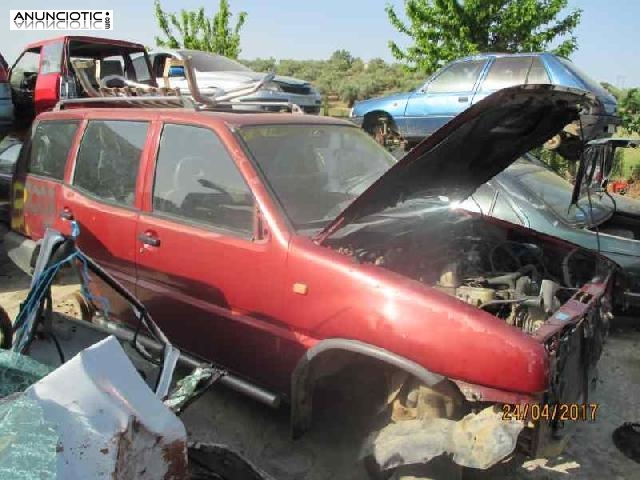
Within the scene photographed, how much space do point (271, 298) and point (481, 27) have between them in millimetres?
10961

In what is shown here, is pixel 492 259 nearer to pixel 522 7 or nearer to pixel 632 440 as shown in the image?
pixel 632 440

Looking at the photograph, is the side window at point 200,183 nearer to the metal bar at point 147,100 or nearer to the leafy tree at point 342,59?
the metal bar at point 147,100

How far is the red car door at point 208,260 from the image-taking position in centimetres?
297

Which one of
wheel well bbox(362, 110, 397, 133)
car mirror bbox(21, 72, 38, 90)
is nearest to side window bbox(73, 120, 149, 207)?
car mirror bbox(21, 72, 38, 90)

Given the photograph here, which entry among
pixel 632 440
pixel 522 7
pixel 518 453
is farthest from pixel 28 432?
pixel 522 7

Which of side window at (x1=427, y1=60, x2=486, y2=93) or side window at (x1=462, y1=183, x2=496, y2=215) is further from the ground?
side window at (x1=427, y1=60, x2=486, y2=93)

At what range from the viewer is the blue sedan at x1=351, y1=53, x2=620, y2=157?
25.8 ft

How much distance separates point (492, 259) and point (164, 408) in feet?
7.79

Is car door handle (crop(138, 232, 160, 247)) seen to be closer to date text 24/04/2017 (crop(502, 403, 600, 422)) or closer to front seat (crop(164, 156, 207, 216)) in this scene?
front seat (crop(164, 156, 207, 216))

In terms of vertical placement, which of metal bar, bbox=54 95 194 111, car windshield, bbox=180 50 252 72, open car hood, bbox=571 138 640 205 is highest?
car windshield, bbox=180 50 252 72

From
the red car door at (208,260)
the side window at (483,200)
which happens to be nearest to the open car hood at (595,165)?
the side window at (483,200)

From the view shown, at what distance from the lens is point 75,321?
121 inches

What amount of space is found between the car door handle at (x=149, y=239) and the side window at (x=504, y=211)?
2.72 m

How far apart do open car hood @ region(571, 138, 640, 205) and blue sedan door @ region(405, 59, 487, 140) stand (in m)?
4.07
